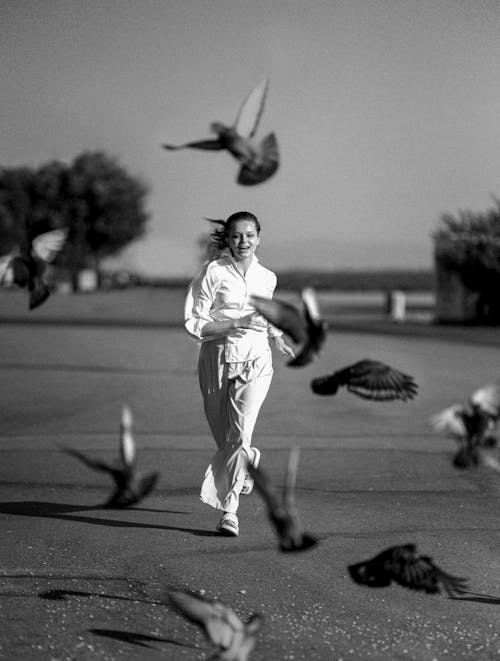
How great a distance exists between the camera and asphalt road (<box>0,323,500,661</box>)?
5414 millimetres

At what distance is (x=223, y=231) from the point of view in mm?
7406

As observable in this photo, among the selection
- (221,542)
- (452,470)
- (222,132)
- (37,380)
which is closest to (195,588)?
(221,542)

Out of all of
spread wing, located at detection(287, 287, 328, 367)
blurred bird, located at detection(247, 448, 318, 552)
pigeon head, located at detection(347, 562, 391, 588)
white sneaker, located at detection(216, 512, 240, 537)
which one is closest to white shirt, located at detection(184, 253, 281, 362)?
white sneaker, located at detection(216, 512, 240, 537)

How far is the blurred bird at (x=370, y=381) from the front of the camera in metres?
4.80

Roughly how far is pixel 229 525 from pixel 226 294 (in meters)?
1.47

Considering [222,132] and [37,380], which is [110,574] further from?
[37,380]

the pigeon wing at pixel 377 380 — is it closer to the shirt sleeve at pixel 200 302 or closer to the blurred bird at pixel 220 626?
the blurred bird at pixel 220 626

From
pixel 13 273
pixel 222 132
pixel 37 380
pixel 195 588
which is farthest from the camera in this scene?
pixel 37 380

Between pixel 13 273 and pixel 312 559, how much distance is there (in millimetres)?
2846

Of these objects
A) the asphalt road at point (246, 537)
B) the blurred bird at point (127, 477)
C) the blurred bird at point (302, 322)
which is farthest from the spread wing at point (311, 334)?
the asphalt road at point (246, 537)

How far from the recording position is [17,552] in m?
7.05

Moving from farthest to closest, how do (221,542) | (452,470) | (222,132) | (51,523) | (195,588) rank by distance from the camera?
(452,470) → (51,523) → (221,542) → (195,588) → (222,132)

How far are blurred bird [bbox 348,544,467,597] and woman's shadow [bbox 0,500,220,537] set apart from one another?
254cm

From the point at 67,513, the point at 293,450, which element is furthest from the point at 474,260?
the point at 293,450
